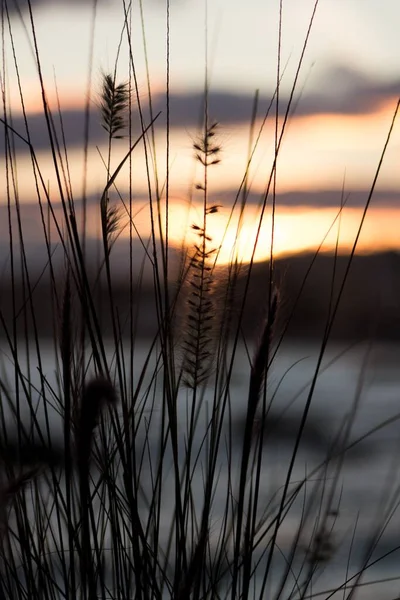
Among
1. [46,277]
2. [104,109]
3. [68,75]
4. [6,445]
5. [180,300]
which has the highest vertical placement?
[68,75]

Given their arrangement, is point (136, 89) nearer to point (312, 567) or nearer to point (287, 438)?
point (312, 567)

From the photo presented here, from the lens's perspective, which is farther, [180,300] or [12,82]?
[12,82]

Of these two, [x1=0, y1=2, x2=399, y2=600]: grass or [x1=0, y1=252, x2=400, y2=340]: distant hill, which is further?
[x1=0, y1=252, x2=400, y2=340]: distant hill

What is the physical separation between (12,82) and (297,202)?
1.68 feet

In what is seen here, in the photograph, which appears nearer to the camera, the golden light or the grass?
the grass

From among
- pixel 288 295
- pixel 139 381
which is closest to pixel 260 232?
pixel 288 295

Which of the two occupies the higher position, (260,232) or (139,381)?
(260,232)

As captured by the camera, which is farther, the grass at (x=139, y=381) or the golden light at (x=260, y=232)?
the golden light at (x=260, y=232)

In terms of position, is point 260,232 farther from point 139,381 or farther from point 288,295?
point 139,381

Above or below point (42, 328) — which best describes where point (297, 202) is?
above

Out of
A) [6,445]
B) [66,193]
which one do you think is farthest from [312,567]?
[66,193]

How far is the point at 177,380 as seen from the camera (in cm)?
119

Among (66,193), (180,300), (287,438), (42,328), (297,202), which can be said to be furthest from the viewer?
(287,438)

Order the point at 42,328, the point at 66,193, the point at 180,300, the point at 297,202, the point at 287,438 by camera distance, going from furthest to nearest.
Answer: the point at 287,438 < the point at 297,202 < the point at 42,328 < the point at 180,300 < the point at 66,193
